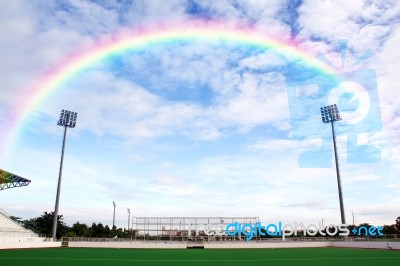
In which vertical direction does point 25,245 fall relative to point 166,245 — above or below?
above

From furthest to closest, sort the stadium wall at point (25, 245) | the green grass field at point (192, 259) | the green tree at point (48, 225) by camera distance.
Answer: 1. the green tree at point (48, 225)
2. the stadium wall at point (25, 245)
3. the green grass field at point (192, 259)

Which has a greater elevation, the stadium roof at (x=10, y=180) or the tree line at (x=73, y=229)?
the stadium roof at (x=10, y=180)

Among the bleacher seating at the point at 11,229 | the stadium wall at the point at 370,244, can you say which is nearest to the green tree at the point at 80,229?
the bleacher seating at the point at 11,229

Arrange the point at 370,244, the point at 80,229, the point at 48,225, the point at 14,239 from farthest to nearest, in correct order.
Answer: the point at 80,229 → the point at 48,225 → the point at 370,244 → the point at 14,239

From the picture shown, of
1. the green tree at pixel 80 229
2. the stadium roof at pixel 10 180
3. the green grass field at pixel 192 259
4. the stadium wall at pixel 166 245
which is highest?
the stadium roof at pixel 10 180

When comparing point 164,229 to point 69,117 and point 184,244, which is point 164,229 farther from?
point 69,117

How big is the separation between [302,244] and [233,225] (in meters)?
10.6

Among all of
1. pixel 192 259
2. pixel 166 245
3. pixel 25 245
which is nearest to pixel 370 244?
pixel 166 245

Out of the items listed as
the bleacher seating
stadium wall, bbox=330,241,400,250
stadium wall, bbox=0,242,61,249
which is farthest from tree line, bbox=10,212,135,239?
stadium wall, bbox=330,241,400,250

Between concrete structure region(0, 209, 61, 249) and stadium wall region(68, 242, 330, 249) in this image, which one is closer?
concrete structure region(0, 209, 61, 249)

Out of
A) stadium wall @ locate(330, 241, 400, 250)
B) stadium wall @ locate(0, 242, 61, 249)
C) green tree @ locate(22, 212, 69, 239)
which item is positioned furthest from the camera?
green tree @ locate(22, 212, 69, 239)

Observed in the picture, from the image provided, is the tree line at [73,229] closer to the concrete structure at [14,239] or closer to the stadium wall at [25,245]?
the concrete structure at [14,239]

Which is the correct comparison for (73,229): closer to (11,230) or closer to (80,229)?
(80,229)

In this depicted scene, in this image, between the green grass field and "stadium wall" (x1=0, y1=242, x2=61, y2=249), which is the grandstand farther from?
the green grass field
